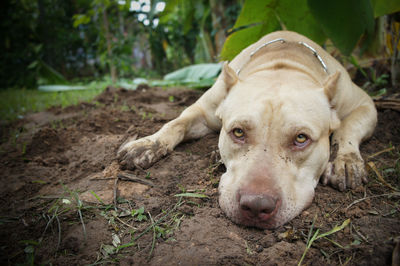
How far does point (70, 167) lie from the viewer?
7.45ft

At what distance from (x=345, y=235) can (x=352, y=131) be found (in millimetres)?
1134

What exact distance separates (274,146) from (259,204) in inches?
15.9

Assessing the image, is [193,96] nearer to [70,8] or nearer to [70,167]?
[70,167]

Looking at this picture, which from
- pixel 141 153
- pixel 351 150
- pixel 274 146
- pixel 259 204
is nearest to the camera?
pixel 259 204

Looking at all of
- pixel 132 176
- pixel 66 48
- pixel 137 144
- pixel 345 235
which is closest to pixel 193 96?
pixel 137 144

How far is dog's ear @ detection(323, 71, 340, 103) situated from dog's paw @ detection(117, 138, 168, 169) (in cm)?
130

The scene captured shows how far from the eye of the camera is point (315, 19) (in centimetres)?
195

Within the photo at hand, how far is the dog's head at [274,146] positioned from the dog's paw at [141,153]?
0.57 metres

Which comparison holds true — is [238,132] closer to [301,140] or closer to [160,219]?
[301,140]

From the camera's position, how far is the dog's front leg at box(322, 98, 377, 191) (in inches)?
75.5

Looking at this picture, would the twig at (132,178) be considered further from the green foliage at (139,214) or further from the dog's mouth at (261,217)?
the dog's mouth at (261,217)

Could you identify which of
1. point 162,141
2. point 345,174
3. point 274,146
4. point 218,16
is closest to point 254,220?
point 274,146

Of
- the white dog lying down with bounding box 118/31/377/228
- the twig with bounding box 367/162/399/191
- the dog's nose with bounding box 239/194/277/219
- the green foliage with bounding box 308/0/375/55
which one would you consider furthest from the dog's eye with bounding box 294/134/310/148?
the green foliage with bounding box 308/0/375/55

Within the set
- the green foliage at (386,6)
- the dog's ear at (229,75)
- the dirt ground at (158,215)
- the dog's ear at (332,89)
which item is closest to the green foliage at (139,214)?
the dirt ground at (158,215)
